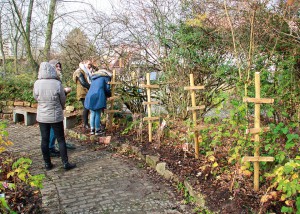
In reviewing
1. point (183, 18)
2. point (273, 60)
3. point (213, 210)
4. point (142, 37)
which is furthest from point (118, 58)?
point (213, 210)

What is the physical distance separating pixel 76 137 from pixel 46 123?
2.49 m

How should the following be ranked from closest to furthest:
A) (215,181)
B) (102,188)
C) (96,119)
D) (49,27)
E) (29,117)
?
1. (215,181)
2. (102,188)
3. (96,119)
4. (29,117)
5. (49,27)

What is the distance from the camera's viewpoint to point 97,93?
6.64 metres

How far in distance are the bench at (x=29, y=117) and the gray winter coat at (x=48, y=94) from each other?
316 cm

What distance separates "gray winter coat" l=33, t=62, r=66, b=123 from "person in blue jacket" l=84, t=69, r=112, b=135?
173 centimetres

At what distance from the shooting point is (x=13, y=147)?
6406 millimetres

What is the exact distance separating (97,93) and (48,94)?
6.16 ft

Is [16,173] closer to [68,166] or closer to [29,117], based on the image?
[68,166]

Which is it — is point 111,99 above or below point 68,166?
above

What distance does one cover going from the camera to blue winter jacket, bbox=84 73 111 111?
6609mm

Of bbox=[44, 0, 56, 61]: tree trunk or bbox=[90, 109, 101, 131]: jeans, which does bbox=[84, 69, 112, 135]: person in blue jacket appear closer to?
bbox=[90, 109, 101, 131]: jeans

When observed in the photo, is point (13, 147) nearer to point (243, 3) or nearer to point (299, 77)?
point (243, 3)

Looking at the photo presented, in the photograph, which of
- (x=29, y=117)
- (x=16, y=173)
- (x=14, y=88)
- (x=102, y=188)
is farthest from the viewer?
(x=14, y=88)

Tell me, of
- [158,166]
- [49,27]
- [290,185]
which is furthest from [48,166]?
[49,27]
